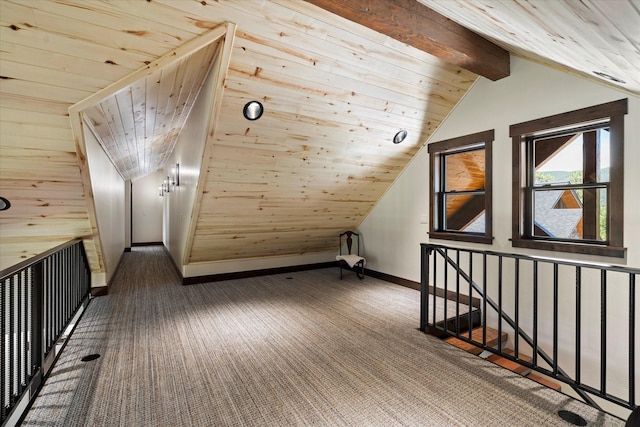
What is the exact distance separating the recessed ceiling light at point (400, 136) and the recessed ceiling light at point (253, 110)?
1.83 meters

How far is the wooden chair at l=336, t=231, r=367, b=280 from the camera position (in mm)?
5004

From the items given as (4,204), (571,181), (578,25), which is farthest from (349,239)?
(578,25)

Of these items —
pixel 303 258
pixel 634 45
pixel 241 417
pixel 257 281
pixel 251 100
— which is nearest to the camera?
pixel 634 45

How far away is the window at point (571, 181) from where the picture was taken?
2590 millimetres

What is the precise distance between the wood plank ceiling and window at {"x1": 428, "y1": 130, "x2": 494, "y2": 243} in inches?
16.7

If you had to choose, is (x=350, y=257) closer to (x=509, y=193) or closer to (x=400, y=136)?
(x=400, y=136)

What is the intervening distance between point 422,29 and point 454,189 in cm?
233


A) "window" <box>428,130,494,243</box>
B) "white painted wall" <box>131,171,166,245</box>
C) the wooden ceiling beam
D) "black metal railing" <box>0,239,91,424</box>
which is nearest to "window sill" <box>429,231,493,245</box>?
"window" <box>428,130,494,243</box>

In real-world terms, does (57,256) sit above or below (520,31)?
below

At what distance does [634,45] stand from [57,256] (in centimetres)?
400

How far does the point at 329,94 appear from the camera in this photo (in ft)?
10.1

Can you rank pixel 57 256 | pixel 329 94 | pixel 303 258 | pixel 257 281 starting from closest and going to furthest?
pixel 57 256 → pixel 329 94 → pixel 257 281 → pixel 303 258

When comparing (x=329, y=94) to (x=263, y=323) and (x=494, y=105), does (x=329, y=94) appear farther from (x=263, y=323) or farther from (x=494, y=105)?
(x=263, y=323)

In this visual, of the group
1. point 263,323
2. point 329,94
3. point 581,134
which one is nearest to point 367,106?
point 329,94
